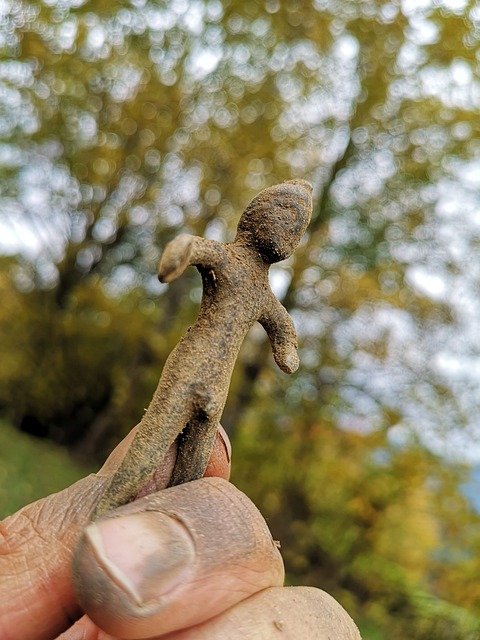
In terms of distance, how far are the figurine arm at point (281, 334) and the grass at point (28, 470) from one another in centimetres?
701

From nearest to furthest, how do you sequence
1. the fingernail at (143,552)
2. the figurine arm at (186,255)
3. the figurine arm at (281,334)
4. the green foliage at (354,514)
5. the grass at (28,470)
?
the figurine arm at (186,255) → the fingernail at (143,552) → the figurine arm at (281,334) → the grass at (28,470) → the green foliage at (354,514)

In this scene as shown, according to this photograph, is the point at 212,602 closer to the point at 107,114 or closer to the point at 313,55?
the point at 313,55

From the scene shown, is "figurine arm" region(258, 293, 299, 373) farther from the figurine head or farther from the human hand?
the human hand

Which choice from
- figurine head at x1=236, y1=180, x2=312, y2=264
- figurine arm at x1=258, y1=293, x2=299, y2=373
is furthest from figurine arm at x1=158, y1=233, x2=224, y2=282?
figurine arm at x1=258, y1=293, x2=299, y2=373

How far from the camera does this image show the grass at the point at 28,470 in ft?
29.4

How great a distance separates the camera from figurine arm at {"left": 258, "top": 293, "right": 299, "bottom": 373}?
69.7 inches

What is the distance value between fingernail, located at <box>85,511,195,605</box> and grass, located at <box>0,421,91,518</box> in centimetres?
692

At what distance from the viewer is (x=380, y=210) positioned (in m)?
11.1

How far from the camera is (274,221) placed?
1.69m

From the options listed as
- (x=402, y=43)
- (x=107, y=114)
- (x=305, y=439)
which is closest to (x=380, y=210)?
(x=402, y=43)

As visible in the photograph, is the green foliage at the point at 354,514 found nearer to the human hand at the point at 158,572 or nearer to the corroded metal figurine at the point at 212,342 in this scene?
the human hand at the point at 158,572

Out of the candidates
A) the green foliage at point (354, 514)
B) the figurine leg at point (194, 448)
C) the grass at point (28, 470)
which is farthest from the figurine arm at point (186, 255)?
the green foliage at point (354, 514)

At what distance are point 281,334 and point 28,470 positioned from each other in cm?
964

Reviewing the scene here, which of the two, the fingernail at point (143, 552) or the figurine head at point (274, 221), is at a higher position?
the figurine head at point (274, 221)
